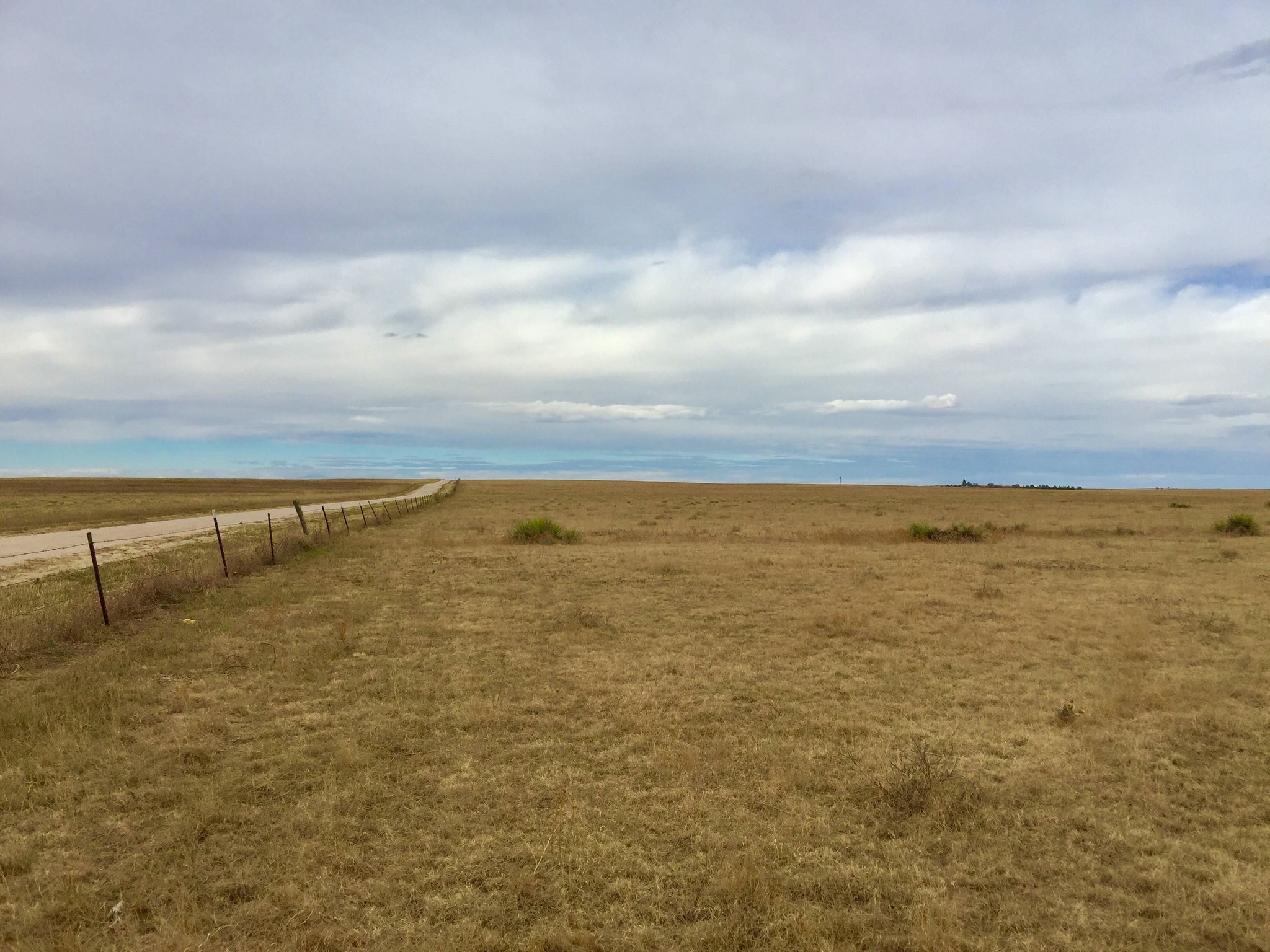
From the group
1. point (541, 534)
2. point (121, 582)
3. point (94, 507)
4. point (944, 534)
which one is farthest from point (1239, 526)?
point (94, 507)

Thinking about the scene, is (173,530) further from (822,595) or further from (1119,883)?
(1119,883)

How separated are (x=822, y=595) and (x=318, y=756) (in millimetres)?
11419

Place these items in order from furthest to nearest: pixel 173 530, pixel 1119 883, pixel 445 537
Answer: pixel 173 530, pixel 445 537, pixel 1119 883

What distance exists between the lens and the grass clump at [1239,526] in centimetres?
3116

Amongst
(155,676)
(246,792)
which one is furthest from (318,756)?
(155,676)

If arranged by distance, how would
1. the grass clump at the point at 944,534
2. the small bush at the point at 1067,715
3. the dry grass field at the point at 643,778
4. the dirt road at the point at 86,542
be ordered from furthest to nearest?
the grass clump at the point at 944,534
the dirt road at the point at 86,542
the small bush at the point at 1067,715
the dry grass field at the point at 643,778

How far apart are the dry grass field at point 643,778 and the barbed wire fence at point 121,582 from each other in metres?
0.73

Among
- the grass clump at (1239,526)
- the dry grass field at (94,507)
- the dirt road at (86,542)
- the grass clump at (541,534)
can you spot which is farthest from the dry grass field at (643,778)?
the dry grass field at (94,507)

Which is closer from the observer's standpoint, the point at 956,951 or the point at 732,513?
the point at 956,951

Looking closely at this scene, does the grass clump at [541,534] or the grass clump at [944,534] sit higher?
the grass clump at [541,534]

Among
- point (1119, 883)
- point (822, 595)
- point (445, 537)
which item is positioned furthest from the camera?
point (445, 537)

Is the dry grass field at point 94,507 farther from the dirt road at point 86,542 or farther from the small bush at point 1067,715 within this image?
the small bush at point 1067,715

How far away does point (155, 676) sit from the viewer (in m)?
9.73

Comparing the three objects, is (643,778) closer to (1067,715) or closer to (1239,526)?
(1067,715)
